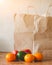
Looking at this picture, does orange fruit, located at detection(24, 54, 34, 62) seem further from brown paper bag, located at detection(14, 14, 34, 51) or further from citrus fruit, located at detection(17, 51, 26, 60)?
brown paper bag, located at detection(14, 14, 34, 51)

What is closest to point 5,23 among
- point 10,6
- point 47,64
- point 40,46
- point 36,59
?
point 10,6

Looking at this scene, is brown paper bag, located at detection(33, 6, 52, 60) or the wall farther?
the wall

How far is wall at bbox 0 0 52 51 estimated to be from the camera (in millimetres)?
1604

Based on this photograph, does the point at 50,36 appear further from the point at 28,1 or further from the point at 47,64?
the point at 28,1

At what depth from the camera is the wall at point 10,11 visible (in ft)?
5.26

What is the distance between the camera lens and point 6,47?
164 cm

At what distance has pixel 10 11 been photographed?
1612mm

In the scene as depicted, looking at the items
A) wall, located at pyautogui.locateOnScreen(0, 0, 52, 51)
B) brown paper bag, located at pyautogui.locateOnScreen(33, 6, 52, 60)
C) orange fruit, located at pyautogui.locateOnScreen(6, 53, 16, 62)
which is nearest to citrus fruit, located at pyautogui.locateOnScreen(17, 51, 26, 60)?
orange fruit, located at pyautogui.locateOnScreen(6, 53, 16, 62)

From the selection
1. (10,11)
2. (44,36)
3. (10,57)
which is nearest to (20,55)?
(10,57)

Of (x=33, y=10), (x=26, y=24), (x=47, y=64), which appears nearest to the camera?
(x=47, y=64)

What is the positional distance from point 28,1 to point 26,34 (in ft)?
1.11

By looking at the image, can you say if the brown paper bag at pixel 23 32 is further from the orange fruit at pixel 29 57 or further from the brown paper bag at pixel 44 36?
the orange fruit at pixel 29 57

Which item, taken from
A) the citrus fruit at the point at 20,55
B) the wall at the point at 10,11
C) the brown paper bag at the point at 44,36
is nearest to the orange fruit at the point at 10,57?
the citrus fruit at the point at 20,55

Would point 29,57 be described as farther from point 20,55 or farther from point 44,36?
point 44,36
